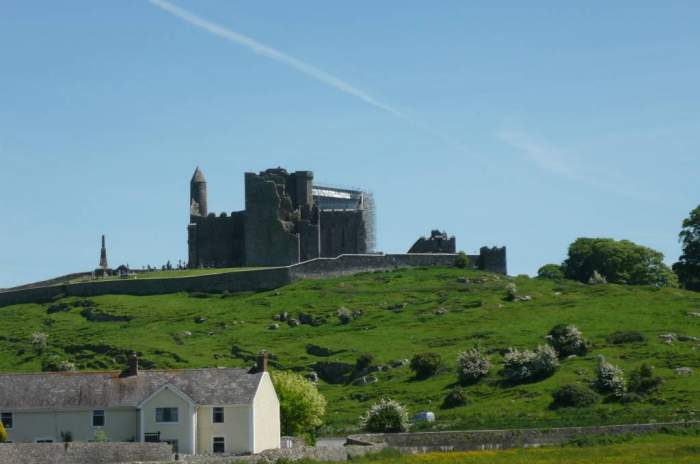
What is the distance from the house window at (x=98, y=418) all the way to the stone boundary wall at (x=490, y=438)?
1434 centimetres

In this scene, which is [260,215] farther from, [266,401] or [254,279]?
[266,401]

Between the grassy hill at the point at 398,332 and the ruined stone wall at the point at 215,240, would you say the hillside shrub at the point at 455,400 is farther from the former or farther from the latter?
the ruined stone wall at the point at 215,240

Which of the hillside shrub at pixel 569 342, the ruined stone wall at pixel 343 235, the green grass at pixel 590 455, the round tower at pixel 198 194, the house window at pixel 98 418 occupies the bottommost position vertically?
the green grass at pixel 590 455

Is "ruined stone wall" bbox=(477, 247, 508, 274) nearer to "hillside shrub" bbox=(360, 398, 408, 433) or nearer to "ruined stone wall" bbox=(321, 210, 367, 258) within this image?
"ruined stone wall" bbox=(321, 210, 367, 258)

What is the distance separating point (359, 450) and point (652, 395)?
2851cm

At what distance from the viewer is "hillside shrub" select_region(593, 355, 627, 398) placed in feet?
323

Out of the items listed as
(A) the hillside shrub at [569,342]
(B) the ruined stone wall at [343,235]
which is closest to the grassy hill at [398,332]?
(A) the hillside shrub at [569,342]

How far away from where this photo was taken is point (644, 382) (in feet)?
325

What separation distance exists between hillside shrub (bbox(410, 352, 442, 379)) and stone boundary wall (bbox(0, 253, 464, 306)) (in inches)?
1405

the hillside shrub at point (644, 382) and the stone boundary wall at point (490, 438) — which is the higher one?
the hillside shrub at point (644, 382)

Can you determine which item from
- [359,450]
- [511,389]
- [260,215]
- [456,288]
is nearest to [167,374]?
[359,450]

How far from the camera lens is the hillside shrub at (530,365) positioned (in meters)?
106

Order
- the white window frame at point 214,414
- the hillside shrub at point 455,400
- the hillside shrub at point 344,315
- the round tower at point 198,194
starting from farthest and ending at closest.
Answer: the round tower at point 198,194 < the hillside shrub at point 344,315 < the hillside shrub at point 455,400 < the white window frame at point 214,414

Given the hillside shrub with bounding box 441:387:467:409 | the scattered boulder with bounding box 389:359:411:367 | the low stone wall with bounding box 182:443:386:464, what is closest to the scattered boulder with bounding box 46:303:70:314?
the scattered boulder with bounding box 389:359:411:367
